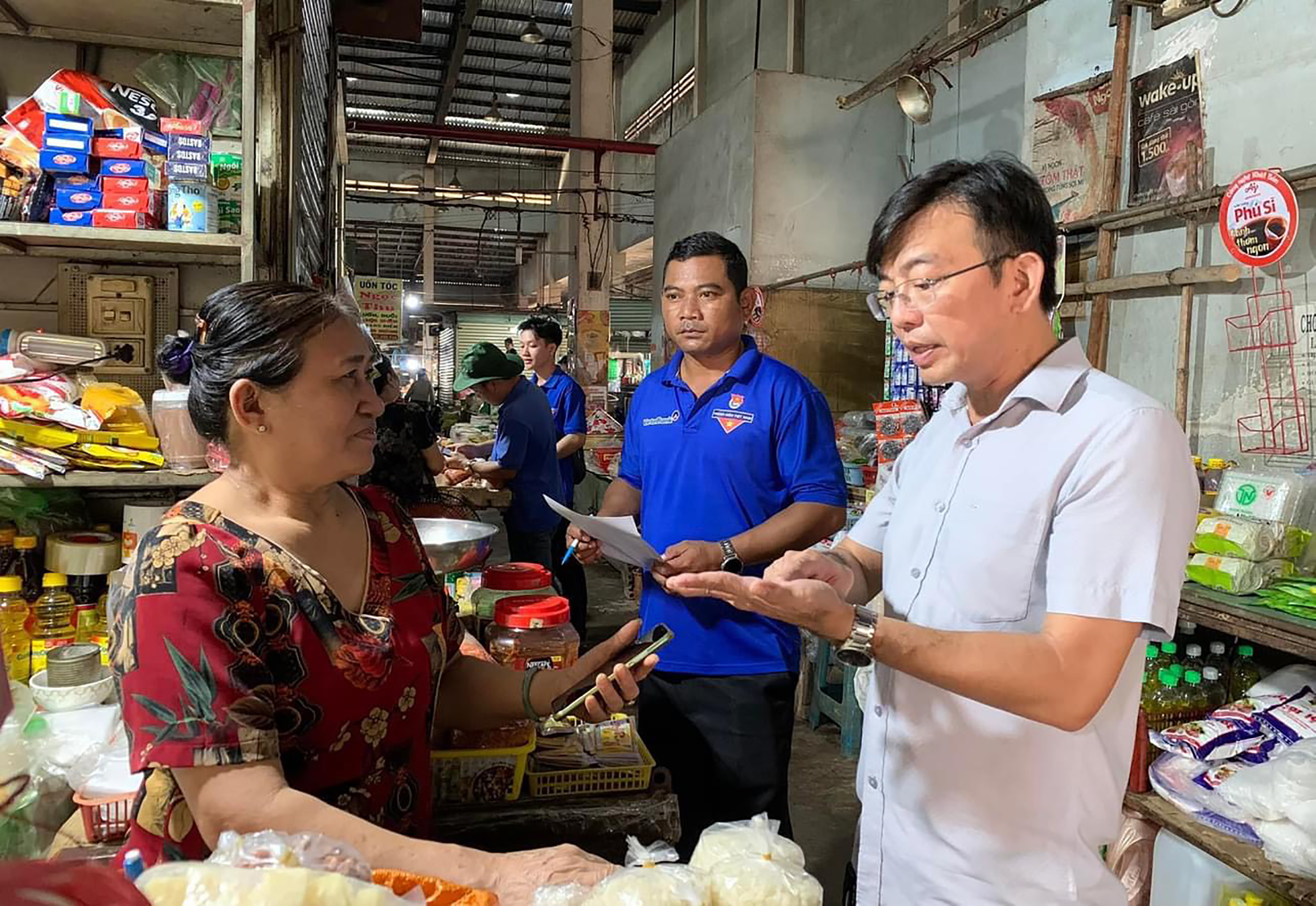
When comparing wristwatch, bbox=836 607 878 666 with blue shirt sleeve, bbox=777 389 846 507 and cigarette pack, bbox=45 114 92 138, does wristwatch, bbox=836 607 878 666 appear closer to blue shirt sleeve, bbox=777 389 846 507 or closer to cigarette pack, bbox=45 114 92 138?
blue shirt sleeve, bbox=777 389 846 507

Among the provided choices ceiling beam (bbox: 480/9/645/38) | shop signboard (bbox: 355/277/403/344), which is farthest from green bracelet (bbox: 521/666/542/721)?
ceiling beam (bbox: 480/9/645/38)

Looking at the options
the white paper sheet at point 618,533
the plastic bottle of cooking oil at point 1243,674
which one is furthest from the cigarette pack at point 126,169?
the plastic bottle of cooking oil at point 1243,674

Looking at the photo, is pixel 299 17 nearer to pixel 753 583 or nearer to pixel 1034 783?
pixel 753 583

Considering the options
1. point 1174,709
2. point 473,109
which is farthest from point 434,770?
point 473,109

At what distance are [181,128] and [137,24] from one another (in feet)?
1.48

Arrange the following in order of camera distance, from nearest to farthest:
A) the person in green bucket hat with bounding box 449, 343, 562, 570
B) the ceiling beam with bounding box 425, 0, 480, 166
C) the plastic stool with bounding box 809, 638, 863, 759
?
the plastic stool with bounding box 809, 638, 863, 759, the person in green bucket hat with bounding box 449, 343, 562, 570, the ceiling beam with bounding box 425, 0, 480, 166

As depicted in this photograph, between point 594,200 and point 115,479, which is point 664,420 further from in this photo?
point 594,200

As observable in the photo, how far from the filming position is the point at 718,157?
20.9 feet

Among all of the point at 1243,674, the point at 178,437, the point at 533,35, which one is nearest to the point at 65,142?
the point at 178,437

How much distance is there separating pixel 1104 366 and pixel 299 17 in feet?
9.92

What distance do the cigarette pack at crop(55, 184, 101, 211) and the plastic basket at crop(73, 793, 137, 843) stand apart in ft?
4.24

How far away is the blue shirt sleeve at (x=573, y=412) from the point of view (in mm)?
5922

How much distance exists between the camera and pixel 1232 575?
2.18 metres

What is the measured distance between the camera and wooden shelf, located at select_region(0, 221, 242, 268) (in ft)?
6.33
